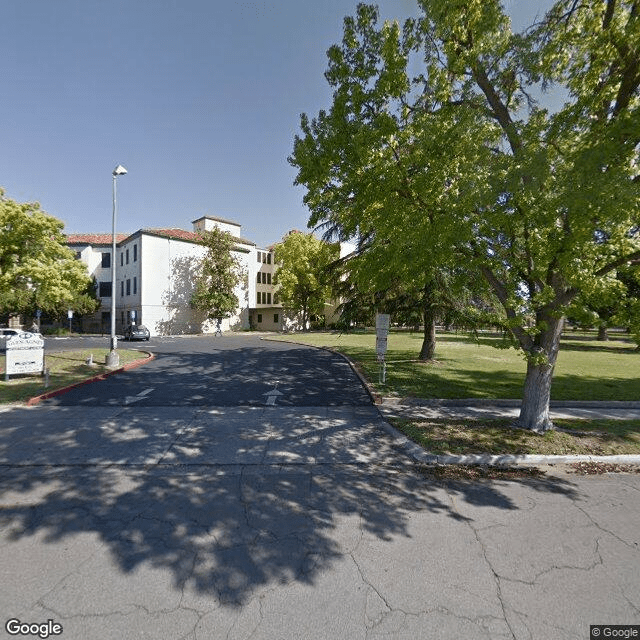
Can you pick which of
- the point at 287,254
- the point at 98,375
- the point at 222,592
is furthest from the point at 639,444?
the point at 287,254

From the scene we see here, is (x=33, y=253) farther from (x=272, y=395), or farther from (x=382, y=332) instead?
(x=382, y=332)

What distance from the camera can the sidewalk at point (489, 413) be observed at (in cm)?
577

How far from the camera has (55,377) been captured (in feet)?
38.2

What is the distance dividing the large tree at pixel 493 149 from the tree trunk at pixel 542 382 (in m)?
0.02

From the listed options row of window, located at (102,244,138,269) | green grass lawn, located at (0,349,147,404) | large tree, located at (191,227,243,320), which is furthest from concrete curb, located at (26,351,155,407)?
row of window, located at (102,244,138,269)

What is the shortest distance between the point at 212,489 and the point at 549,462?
5.63 m

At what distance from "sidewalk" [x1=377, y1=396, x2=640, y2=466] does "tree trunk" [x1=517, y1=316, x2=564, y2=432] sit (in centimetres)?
109

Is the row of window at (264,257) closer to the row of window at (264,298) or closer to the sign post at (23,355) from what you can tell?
the row of window at (264,298)

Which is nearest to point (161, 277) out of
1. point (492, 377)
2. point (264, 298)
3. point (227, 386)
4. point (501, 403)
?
point (264, 298)

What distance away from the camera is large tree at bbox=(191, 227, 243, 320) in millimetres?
41125

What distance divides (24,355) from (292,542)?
480 inches

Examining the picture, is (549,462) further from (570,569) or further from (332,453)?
(332,453)

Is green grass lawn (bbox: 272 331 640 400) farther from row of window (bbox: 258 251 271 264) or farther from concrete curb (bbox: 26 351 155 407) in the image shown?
row of window (bbox: 258 251 271 264)

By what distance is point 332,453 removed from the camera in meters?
6.01
